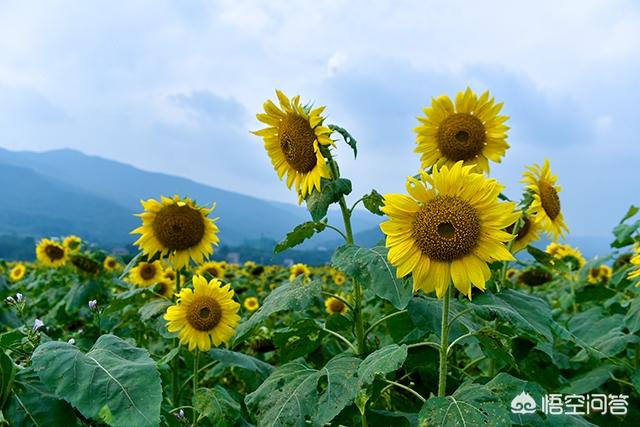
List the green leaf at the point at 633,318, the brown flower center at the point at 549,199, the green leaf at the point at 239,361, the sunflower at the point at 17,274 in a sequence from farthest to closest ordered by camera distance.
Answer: the sunflower at the point at 17,274
the brown flower center at the point at 549,199
the green leaf at the point at 239,361
the green leaf at the point at 633,318

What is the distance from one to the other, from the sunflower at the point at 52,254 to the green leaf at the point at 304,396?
539cm

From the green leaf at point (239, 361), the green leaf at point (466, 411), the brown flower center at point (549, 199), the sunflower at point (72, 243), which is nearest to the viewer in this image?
the green leaf at point (466, 411)

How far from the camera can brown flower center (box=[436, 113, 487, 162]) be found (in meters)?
3.33

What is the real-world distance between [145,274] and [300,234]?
3.53 metres

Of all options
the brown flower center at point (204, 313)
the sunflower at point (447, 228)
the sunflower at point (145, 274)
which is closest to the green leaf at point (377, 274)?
the sunflower at point (447, 228)

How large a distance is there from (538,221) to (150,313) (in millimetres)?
2166

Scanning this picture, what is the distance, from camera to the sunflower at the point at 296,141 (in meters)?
2.60

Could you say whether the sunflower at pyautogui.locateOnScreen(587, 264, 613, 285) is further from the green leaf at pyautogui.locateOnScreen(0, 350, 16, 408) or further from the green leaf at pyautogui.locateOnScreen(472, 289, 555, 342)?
the green leaf at pyautogui.locateOnScreen(0, 350, 16, 408)

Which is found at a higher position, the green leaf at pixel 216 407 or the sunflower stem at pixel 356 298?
the sunflower stem at pixel 356 298

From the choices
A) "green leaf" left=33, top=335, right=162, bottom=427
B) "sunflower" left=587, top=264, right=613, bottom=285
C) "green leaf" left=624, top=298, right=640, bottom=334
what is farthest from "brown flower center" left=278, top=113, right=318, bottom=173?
"sunflower" left=587, top=264, right=613, bottom=285

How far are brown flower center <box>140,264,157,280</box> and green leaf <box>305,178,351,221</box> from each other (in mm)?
3523

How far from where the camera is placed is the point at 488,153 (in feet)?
11.0

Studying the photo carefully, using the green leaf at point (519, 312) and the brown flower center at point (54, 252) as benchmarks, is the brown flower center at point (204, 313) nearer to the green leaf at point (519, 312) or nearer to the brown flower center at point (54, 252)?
the green leaf at point (519, 312)

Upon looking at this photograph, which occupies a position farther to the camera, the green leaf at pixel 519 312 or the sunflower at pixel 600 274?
the sunflower at pixel 600 274
